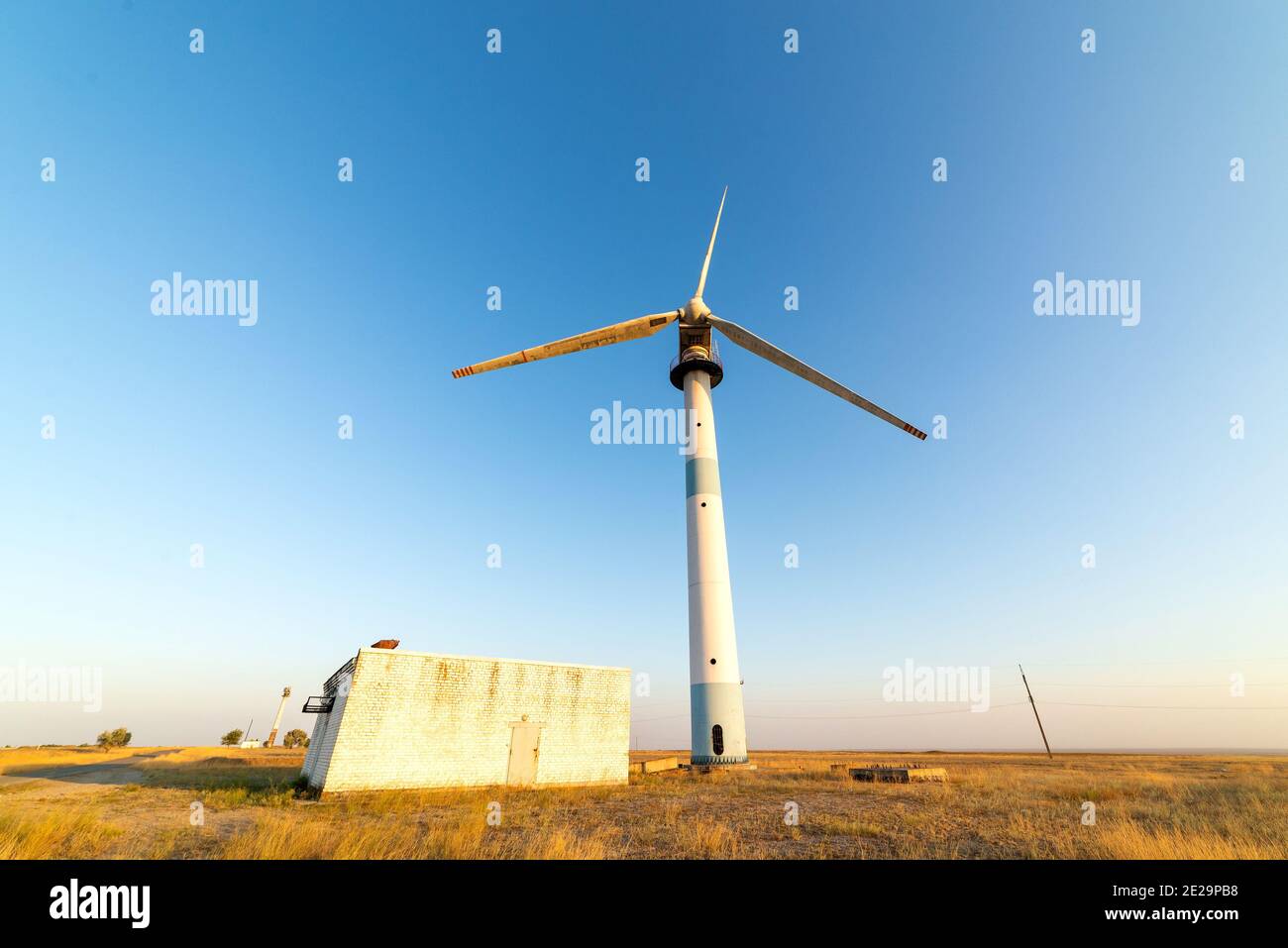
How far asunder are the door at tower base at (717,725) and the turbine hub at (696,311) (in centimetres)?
2250

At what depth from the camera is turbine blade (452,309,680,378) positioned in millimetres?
31633

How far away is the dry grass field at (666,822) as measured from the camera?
1048 centimetres

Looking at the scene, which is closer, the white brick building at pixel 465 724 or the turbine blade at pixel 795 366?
the white brick building at pixel 465 724

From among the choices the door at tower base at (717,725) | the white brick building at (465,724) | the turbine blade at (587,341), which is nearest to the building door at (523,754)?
the white brick building at (465,724)

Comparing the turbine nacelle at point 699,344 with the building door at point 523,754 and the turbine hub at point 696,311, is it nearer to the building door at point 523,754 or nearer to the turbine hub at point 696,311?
the turbine hub at point 696,311

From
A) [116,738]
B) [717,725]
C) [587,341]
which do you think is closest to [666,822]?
[717,725]

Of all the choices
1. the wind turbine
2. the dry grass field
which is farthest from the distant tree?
the wind turbine

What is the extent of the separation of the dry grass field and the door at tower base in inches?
113

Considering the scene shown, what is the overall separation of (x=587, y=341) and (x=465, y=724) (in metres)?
22.6

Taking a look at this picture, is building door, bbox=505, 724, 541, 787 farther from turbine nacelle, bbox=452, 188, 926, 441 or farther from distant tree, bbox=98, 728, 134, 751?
distant tree, bbox=98, 728, 134, 751
